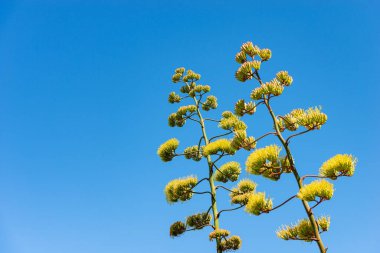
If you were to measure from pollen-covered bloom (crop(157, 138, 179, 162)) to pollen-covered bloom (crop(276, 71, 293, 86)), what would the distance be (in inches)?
141

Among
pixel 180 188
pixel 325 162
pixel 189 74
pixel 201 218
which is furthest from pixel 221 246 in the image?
pixel 189 74

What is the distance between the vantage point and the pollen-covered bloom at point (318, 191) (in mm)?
3578

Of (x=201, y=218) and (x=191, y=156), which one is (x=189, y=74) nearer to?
(x=191, y=156)

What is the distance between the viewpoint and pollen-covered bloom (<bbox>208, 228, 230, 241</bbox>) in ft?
20.2

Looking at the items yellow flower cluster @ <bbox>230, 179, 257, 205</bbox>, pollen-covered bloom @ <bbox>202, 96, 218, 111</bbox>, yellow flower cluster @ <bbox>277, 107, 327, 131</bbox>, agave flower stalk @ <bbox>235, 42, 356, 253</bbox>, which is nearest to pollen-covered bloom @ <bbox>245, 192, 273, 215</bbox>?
agave flower stalk @ <bbox>235, 42, 356, 253</bbox>

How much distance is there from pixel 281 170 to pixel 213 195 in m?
2.84

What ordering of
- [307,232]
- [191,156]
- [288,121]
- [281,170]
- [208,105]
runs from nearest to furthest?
[307,232], [281,170], [288,121], [191,156], [208,105]

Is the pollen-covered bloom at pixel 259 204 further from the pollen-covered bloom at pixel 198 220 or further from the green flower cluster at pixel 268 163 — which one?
the pollen-covered bloom at pixel 198 220

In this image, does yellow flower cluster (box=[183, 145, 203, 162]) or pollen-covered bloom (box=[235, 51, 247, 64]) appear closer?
pollen-covered bloom (box=[235, 51, 247, 64])

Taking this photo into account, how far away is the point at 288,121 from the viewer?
4.66 m

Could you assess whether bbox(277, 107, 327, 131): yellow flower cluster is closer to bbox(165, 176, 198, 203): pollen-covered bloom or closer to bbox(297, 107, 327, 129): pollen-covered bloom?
bbox(297, 107, 327, 129): pollen-covered bloom

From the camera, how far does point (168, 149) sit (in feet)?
25.4

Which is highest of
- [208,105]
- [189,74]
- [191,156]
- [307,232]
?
[189,74]

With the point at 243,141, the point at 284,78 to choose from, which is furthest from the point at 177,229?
the point at 284,78
